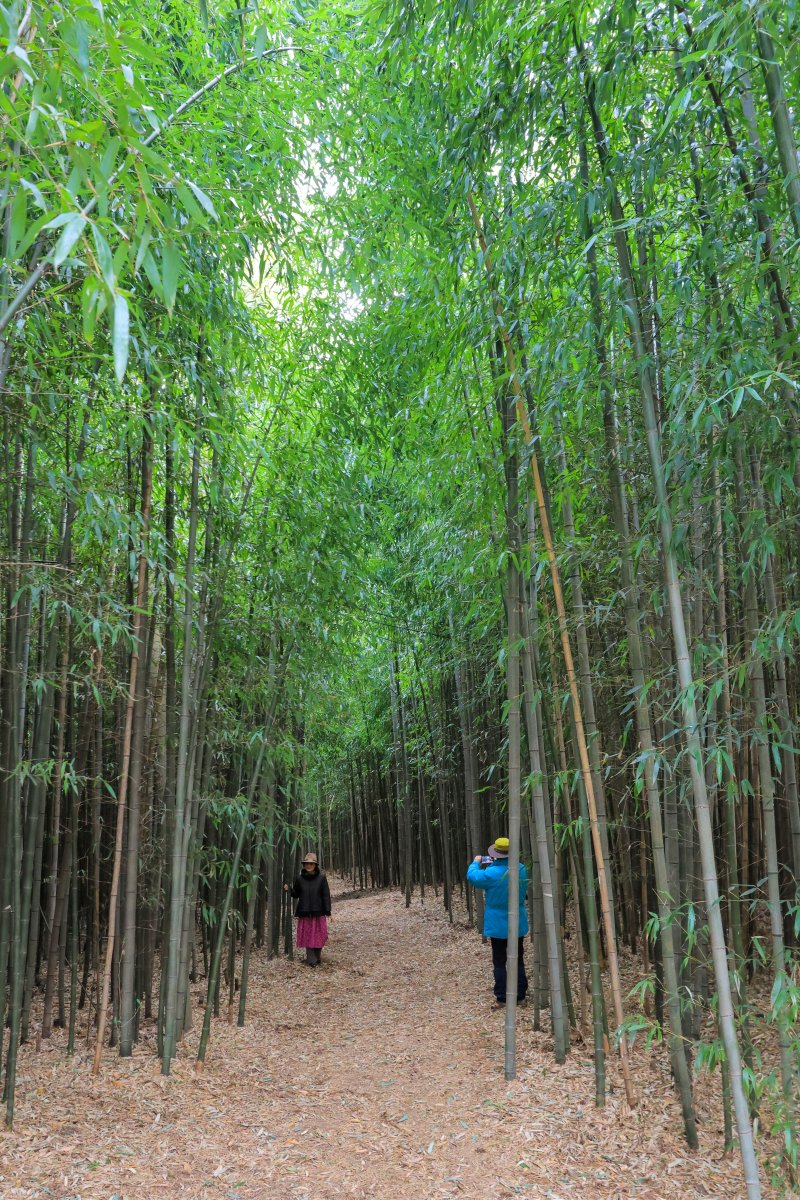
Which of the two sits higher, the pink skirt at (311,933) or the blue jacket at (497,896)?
the blue jacket at (497,896)

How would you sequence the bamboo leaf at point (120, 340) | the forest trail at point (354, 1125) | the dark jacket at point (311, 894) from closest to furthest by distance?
the bamboo leaf at point (120, 340)
the forest trail at point (354, 1125)
the dark jacket at point (311, 894)

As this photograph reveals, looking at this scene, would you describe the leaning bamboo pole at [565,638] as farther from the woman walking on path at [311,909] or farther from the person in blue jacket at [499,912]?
the woman walking on path at [311,909]

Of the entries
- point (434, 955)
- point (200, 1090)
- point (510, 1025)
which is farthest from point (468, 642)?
point (200, 1090)

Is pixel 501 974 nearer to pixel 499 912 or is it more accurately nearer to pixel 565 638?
pixel 499 912

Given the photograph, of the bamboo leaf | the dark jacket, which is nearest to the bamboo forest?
the bamboo leaf

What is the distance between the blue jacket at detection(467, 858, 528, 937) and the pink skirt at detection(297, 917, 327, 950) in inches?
111

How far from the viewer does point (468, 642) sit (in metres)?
6.82

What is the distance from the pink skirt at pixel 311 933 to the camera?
7469 mm

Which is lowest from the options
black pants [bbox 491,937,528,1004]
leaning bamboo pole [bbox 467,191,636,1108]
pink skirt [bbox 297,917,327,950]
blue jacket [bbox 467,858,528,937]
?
pink skirt [bbox 297,917,327,950]

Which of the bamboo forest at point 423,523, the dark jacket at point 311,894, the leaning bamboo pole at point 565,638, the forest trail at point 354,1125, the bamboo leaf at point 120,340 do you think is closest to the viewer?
the bamboo leaf at point 120,340

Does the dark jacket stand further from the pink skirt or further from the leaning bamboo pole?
the leaning bamboo pole

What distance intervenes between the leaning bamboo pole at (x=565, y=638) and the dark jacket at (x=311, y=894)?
4.35 m

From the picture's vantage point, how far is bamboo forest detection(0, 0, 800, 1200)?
2.41 metres

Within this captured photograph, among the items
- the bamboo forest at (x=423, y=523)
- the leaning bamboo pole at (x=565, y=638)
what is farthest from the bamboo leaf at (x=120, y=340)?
the leaning bamboo pole at (x=565, y=638)
